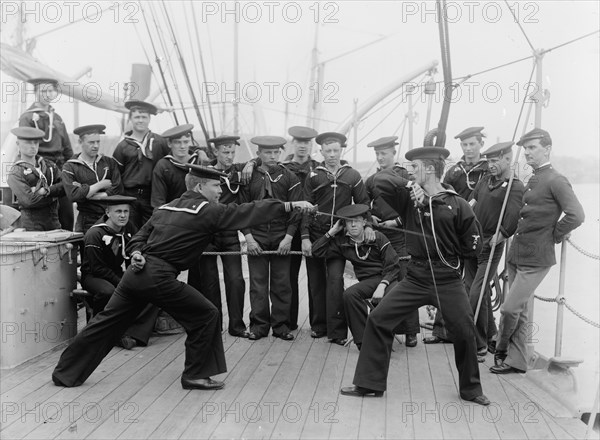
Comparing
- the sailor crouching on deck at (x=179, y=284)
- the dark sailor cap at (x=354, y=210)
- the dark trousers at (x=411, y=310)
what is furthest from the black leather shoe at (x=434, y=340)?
the sailor crouching on deck at (x=179, y=284)

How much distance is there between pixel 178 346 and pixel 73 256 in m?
1.29

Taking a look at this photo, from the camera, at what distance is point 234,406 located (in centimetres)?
439

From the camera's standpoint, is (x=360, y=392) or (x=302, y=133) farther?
(x=302, y=133)

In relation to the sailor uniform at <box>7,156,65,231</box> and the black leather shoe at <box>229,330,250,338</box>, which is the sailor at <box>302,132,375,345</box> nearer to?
the black leather shoe at <box>229,330,250,338</box>

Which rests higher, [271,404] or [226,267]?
[226,267]

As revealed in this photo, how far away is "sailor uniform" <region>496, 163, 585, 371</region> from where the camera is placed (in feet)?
16.2

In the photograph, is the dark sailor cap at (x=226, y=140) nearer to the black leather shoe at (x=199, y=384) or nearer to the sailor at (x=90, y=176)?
the sailor at (x=90, y=176)

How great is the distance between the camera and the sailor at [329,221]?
6066mm

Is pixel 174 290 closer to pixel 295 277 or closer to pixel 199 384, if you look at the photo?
pixel 199 384

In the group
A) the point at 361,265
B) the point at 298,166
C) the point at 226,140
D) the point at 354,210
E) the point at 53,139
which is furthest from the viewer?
the point at 53,139

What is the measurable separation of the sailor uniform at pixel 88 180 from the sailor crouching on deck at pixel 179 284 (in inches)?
62.1

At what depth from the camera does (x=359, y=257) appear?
19.4 feet

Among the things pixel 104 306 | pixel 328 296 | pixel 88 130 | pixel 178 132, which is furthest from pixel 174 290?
pixel 88 130

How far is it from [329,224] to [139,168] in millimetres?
1927
